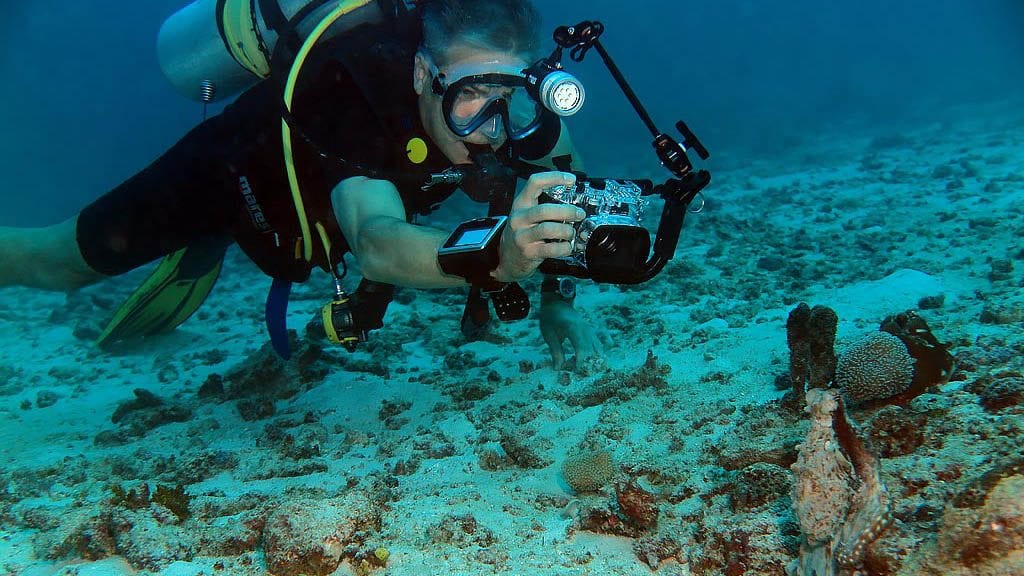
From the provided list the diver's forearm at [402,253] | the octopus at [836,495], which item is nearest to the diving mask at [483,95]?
the diver's forearm at [402,253]

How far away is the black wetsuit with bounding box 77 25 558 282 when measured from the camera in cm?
332

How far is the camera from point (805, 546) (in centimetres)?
150

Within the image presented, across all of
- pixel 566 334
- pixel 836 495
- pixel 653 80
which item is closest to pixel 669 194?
pixel 836 495

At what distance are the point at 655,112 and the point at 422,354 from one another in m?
34.1

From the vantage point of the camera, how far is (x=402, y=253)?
2631mm

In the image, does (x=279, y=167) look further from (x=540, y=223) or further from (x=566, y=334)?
(x=540, y=223)

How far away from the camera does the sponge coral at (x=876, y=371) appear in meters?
2.43

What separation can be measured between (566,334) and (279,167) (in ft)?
7.86

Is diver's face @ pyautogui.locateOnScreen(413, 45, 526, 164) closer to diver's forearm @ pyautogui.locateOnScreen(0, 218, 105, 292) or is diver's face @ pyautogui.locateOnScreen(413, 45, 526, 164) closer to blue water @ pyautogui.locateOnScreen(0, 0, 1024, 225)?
diver's forearm @ pyautogui.locateOnScreen(0, 218, 105, 292)

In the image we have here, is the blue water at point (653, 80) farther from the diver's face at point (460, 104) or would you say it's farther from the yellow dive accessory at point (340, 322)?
the yellow dive accessory at point (340, 322)

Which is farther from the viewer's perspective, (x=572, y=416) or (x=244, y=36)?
(x=244, y=36)

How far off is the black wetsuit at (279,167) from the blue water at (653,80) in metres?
18.4

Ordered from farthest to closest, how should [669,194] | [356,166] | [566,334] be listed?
[566,334] → [356,166] → [669,194]

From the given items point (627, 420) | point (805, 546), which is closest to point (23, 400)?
point (627, 420)
